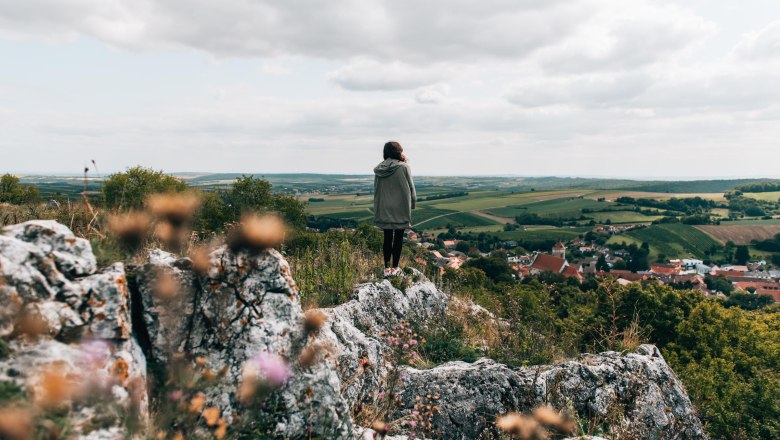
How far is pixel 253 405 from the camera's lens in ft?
8.90

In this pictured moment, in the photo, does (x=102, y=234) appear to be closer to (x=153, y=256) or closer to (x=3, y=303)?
(x=153, y=256)

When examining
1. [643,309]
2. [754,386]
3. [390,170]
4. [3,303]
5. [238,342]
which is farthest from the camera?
[643,309]

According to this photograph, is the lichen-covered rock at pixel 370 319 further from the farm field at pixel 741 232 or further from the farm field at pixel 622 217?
the farm field at pixel 622 217

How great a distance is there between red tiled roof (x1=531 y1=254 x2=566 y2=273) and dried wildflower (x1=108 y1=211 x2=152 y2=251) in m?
105

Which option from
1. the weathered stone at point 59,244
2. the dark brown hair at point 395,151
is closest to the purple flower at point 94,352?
the weathered stone at point 59,244

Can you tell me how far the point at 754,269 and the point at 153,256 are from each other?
466 feet

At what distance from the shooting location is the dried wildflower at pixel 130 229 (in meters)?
3.43

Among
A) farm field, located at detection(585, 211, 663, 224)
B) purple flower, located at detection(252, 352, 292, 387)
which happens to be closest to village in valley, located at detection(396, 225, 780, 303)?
farm field, located at detection(585, 211, 663, 224)

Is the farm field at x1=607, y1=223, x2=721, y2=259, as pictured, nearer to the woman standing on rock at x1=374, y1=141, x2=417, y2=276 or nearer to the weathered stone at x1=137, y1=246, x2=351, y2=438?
the woman standing on rock at x1=374, y1=141, x2=417, y2=276

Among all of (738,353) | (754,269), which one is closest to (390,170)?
(738,353)

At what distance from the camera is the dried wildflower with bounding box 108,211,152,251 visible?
3.43 m

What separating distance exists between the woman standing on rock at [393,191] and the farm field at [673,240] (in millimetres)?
126165

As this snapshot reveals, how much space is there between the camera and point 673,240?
123 meters

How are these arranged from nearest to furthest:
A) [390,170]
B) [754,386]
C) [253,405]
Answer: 1. [253,405]
2. [390,170]
3. [754,386]
